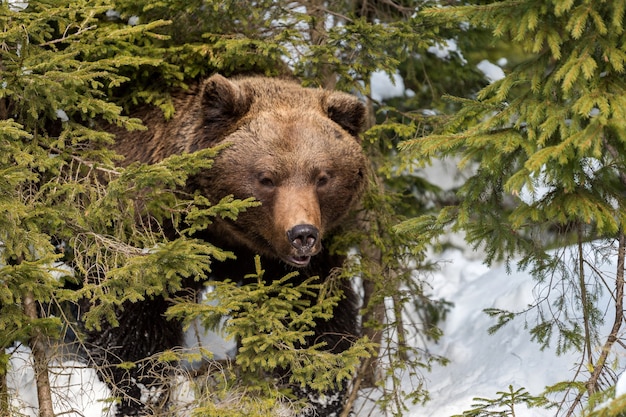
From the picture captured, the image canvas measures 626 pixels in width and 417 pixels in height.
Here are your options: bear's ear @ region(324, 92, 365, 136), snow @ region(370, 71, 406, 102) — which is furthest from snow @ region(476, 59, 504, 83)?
bear's ear @ region(324, 92, 365, 136)

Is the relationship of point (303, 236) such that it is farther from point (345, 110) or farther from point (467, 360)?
point (467, 360)

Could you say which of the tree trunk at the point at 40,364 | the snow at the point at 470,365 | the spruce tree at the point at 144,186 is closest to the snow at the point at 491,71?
the spruce tree at the point at 144,186

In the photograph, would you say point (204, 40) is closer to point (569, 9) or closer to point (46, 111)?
point (46, 111)

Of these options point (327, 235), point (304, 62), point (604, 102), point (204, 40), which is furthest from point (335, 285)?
point (604, 102)

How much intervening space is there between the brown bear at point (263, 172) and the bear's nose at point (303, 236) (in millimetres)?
21

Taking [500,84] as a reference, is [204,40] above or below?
above

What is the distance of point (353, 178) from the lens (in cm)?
655

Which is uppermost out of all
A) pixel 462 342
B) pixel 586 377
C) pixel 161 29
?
pixel 161 29

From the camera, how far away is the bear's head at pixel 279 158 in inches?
238

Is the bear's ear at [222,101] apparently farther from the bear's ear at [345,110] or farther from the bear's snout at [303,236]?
the bear's snout at [303,236]

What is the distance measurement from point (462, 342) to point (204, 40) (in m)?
3.84

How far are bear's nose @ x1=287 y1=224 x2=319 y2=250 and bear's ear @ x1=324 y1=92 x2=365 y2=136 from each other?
1217 mm

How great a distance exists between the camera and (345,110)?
6.65m

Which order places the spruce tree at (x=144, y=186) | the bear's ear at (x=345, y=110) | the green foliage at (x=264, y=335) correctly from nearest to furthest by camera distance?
the spruce tree at (x=144, y=186) → the green foliage at (x=264, y=335) → the bear's ear at (x=345, y=110)
